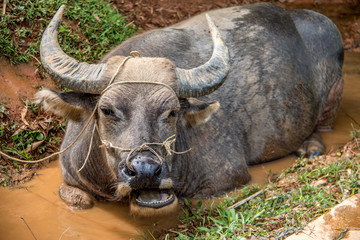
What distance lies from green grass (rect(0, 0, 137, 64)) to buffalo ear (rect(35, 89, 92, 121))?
6.86 feet

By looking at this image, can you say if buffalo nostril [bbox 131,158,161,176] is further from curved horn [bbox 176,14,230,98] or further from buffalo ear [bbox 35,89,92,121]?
buffalo ear [bbox 35,89,92,121]

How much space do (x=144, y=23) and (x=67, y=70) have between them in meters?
4.28

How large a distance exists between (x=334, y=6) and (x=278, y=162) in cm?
453

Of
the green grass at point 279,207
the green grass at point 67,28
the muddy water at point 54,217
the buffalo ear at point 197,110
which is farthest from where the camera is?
the green grass at point 67,28

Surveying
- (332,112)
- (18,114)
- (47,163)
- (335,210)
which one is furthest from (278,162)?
(18,114)

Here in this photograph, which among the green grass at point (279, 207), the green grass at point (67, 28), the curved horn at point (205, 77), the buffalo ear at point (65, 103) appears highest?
the curved horn at point (205, 77)

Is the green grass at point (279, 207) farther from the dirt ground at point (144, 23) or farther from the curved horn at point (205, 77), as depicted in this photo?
the dirt ground at point (144, 23)

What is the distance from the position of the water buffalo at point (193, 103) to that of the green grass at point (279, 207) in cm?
36

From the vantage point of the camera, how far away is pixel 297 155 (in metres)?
5.91

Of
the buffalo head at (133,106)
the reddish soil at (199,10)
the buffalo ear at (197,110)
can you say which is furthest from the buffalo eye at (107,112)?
the reddish soil at (199,10)

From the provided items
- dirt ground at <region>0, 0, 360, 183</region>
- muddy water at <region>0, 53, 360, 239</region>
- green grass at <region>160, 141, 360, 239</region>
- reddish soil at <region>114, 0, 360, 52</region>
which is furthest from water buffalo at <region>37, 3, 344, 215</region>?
reddish soil at <region>114, 0, 360, 52</region>

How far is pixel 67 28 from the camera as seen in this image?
6.27 meters

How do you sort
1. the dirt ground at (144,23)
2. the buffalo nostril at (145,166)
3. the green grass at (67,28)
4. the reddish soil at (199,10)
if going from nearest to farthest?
the buffalo nostril at (145,166), the dirt ground at (144,23), the green grass at (67,28), the reddish soil at (199,10)

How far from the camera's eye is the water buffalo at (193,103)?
12.2ft
